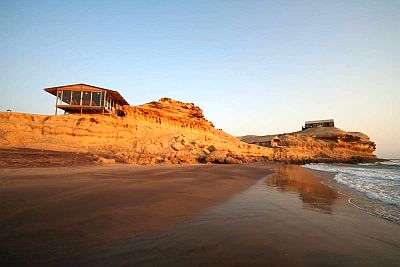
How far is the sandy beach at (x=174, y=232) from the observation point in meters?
2.29

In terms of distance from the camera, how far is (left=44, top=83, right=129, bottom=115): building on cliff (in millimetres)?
23797

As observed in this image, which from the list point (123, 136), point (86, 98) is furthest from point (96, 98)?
point (123, 136)

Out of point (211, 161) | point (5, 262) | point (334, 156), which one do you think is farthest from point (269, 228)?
point (334, 156)

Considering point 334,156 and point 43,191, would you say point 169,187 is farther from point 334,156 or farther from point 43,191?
point 334,156

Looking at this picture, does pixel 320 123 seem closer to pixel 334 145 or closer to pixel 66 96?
pixel 334 145

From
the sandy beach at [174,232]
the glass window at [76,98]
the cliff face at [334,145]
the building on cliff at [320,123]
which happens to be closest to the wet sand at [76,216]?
the sandy beach at [174,232]

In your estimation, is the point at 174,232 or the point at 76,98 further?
the point at 76,98

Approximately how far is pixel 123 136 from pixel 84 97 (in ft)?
28.9

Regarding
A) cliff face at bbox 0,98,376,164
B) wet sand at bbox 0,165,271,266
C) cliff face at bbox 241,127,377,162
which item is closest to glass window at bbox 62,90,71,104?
cliff face at bbox 0,98,376,164

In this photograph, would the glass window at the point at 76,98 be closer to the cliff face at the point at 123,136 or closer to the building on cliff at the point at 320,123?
the cliff face at the point at 123,136

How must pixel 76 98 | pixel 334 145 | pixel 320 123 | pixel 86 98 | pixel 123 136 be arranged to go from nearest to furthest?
pixel 123 136
pixel 86 98
pixel 76 98
pixel 334 145
pixel 320 123

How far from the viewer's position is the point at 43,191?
15.6ft

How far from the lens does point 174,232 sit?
10.1ft

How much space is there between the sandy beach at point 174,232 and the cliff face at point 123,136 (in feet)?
32.9
